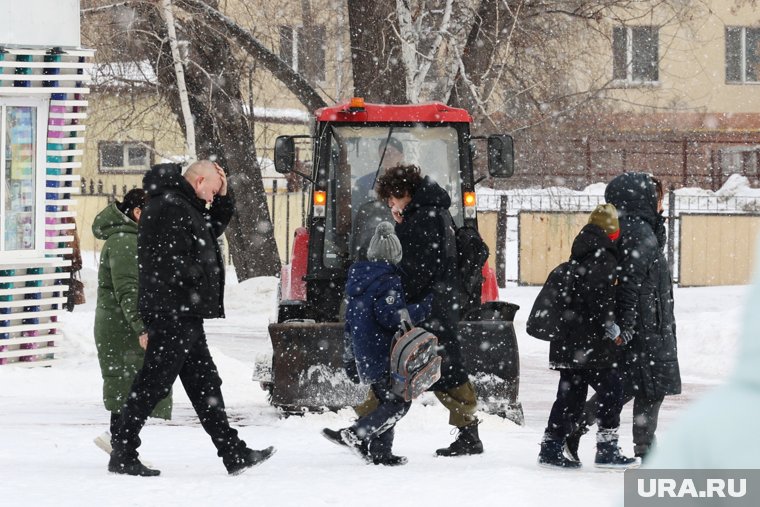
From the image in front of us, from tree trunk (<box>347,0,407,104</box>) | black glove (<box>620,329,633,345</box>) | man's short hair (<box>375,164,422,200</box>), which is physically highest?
tree trunk (<box>347,0,407,104</box>)

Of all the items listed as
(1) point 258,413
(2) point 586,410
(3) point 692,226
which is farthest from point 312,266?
(3) point 692,226

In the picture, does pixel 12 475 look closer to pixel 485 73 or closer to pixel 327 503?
pixel 327 503

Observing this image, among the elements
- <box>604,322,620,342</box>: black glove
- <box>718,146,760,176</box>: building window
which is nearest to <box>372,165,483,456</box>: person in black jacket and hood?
<box>604,322,620,342</box>: black glove

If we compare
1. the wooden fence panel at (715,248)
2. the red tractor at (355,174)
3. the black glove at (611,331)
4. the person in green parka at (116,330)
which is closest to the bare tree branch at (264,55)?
the red tractor at (355,174)

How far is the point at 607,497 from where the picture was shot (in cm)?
609

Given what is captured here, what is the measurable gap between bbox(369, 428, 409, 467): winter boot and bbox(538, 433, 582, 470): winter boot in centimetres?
74

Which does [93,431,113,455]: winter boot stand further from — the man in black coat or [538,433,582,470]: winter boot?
[538,433,582,470]: winter boot

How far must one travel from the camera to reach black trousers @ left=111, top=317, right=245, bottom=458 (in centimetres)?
632

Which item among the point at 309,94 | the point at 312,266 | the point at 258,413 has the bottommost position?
the point at 258,413

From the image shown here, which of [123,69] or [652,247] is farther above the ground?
[123,69]

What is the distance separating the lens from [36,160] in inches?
480

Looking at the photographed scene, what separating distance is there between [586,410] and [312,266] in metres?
3.42

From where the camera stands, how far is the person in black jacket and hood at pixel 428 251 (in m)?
6.90

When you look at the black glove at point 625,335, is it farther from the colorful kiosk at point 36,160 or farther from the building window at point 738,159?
the building window at point 738,159
